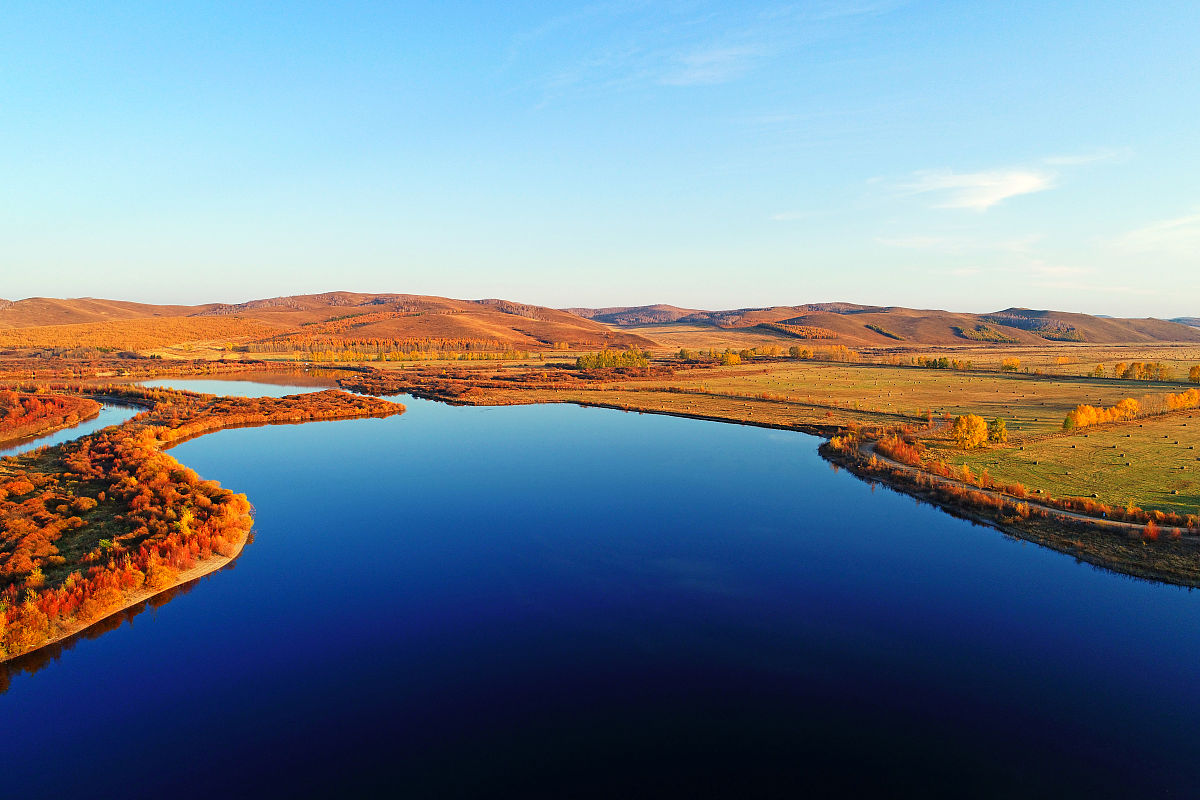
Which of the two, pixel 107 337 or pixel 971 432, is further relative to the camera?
pixel 107 337

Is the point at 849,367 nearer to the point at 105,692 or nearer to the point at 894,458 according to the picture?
the point at 894,458

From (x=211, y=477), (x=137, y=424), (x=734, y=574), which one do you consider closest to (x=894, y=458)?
(x=734, y=574)

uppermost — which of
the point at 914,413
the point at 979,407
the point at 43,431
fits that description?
the point at 979,407

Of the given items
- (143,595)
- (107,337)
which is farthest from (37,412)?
(107,337)

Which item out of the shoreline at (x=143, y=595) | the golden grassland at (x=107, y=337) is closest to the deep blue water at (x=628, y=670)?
the shoreline at (x=143, y=595)

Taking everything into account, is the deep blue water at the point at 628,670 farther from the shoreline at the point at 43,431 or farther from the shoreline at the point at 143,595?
the shoreline at the point at 43,431

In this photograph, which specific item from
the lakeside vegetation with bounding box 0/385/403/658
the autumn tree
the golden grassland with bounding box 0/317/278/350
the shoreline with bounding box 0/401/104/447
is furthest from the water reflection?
the golden grassland with bounding box 0/317/278/350

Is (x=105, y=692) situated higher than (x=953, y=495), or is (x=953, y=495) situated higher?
(x=953, y=495)

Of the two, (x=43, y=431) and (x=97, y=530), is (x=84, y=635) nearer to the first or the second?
(x=97, y=530)
